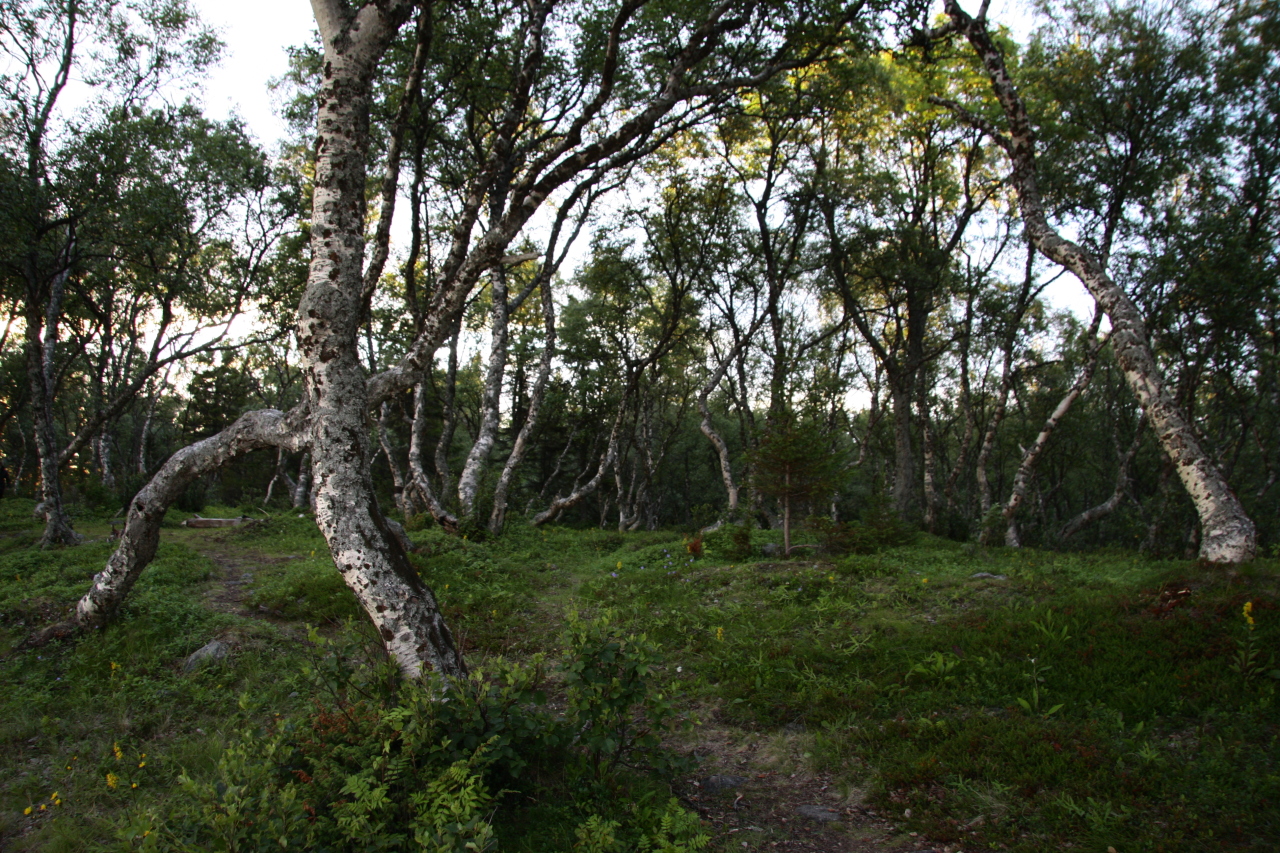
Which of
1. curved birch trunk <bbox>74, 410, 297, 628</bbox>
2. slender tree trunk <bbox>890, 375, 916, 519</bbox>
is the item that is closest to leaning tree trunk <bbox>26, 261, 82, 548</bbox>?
curved birch trunk <bbox>74, 410, 297, 628</bbox>

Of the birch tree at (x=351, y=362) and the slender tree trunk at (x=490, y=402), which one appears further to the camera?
the slender tree trunk at (x=490, y=402)

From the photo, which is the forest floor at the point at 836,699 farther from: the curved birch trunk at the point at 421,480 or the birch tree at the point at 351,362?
the curved birch trunk at the point at 421,480

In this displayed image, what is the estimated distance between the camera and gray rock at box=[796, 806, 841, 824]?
3934 mm

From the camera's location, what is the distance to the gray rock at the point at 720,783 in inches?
170

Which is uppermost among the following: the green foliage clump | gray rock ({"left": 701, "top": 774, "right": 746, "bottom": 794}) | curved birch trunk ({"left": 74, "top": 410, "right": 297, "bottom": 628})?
curved birch trunk ({"left": 74, "top": 410, "right": 297, "bottom": 628})

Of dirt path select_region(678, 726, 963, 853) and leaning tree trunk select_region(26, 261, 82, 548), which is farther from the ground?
leaning tree trunk select_region(26, 261, 82, 548)

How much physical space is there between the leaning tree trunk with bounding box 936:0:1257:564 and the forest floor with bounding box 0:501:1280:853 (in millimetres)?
712

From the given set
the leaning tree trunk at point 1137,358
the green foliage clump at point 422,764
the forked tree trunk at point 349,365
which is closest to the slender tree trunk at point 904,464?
the leaning tree trunk at point 1137,358

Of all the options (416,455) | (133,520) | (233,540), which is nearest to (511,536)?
(416,455)

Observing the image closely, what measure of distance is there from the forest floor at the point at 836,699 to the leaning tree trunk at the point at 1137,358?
2.33 feet

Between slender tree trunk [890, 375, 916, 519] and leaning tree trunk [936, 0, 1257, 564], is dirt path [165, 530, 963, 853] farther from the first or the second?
slender tree trunk [890, 375, 916, 519]

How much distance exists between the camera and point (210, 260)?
20250 millimetres

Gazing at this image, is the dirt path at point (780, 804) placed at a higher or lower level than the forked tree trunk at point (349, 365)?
lower

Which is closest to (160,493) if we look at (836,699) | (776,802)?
(776,802)
